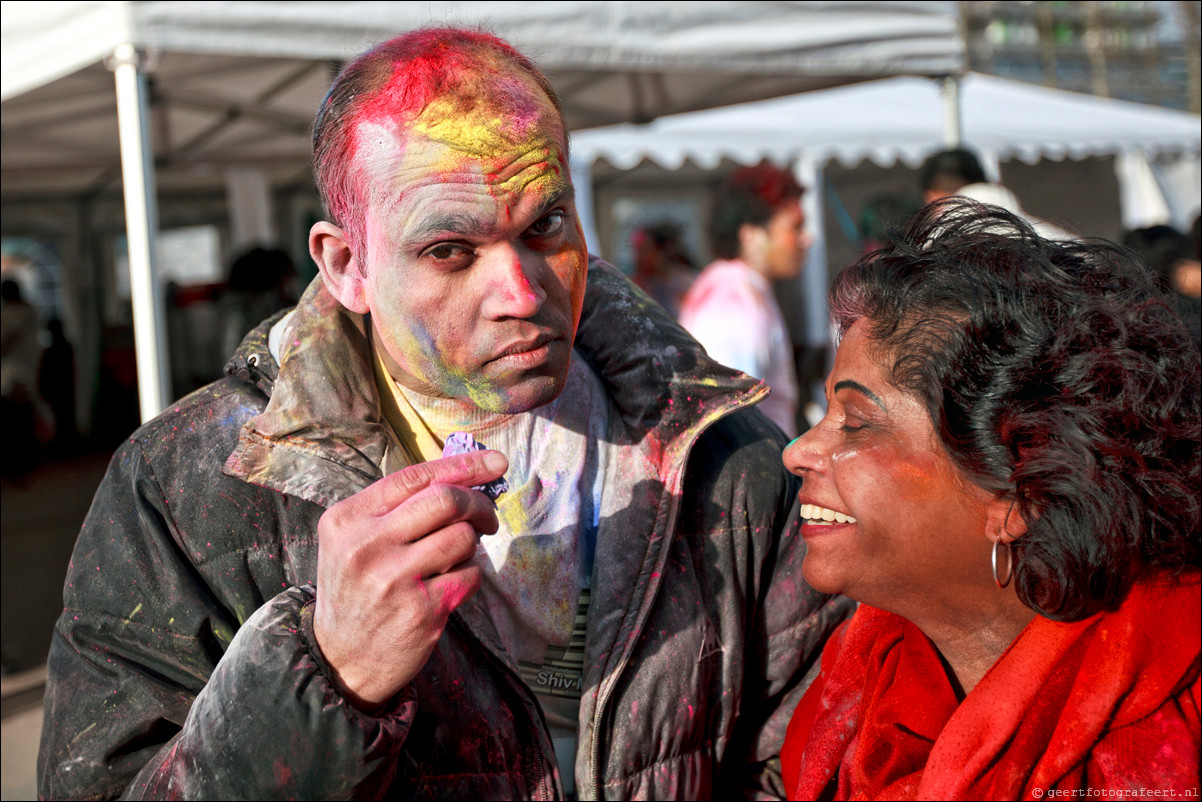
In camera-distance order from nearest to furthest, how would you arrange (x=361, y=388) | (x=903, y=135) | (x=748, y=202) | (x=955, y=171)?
(x=361, y=388) → (x=955, y=171) → (x=748, y=202) → (x=903, y=135)

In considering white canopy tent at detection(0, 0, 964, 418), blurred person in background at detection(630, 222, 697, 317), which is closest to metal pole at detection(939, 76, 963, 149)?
white canopy tent at detection(0, 0, 964, 418)

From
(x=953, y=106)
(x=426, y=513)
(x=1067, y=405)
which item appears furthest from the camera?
(x=953, y=106)

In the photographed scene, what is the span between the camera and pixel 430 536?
1.12 metres

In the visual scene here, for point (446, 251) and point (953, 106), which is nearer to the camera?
point (446, 251)

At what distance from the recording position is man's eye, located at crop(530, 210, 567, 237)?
4.62ft

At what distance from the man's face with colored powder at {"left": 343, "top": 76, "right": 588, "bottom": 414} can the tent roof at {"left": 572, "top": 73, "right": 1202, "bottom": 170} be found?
6570 millimetres

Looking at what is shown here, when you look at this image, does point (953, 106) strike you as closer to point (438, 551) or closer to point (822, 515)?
point (822, 515)

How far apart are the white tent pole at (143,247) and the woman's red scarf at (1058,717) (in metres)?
2.28

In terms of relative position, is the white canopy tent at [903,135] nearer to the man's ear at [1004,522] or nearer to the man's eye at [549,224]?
the man's eye at [549,224]

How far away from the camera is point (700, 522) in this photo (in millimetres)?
1603

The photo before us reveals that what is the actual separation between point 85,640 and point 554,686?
66cm

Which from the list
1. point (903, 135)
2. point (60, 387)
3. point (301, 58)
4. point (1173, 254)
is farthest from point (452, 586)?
point (60, 387)

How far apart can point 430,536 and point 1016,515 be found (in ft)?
2.45

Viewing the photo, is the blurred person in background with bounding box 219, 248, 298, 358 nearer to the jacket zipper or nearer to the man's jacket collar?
the man's jacket collar
